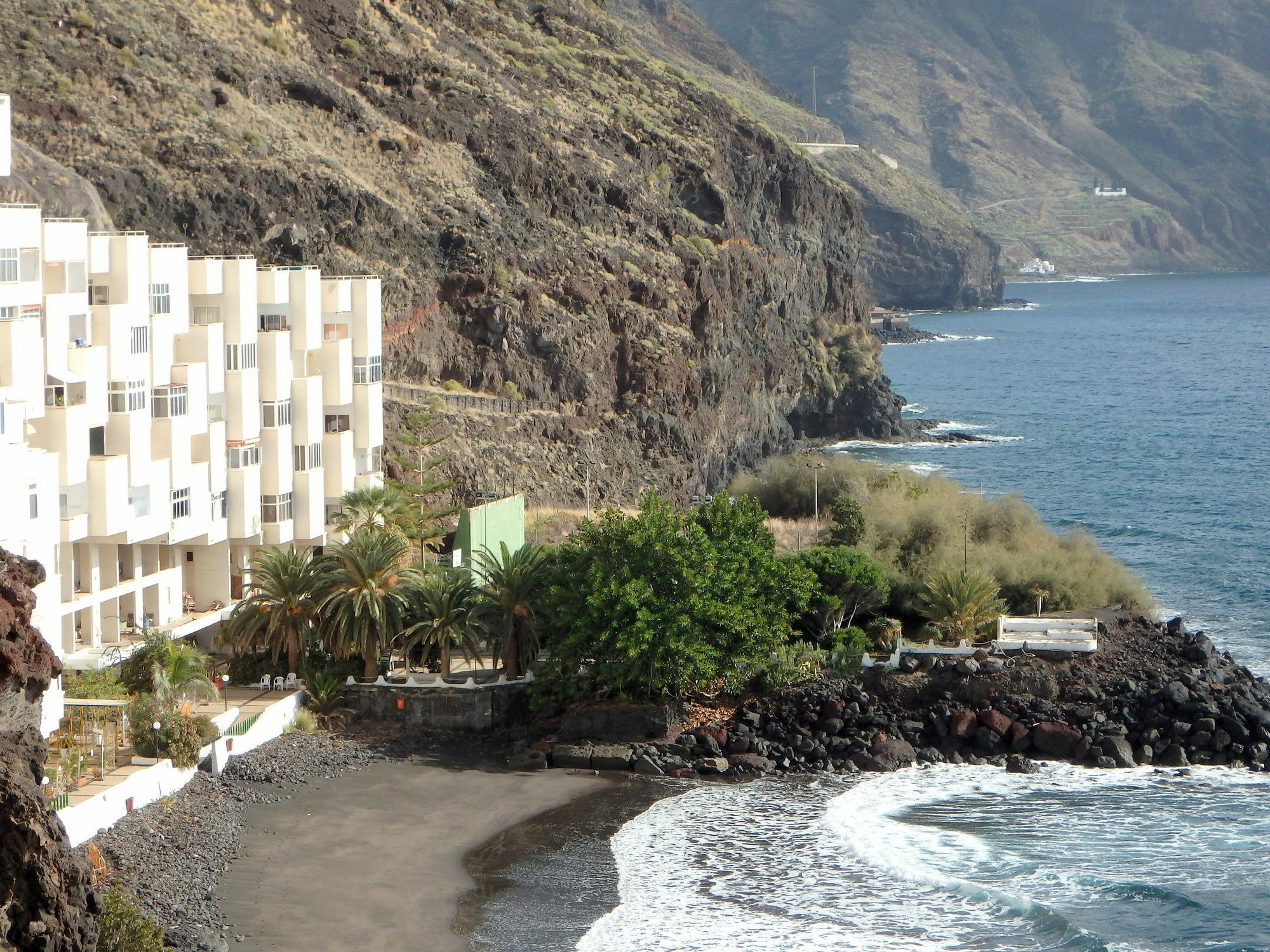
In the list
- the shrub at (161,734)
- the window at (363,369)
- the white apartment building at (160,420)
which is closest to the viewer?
the shrub at (161,734)

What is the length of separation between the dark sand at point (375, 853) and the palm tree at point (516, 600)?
470 centimetres

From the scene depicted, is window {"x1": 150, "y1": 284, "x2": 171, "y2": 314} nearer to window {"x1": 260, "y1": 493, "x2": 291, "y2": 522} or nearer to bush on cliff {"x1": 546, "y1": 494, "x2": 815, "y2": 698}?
window {"x1": 260, "y1": 493, "x2": 291, "y2": 522}

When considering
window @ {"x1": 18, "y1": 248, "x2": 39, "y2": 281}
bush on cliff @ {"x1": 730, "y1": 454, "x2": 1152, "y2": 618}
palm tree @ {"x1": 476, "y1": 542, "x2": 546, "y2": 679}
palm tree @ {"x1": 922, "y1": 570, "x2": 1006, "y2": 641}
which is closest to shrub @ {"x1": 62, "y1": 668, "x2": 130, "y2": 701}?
palm tree @ {"x1": 476, "y1": 542, "x2": 546, "y2": 679}

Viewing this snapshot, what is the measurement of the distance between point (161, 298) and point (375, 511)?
972 cm

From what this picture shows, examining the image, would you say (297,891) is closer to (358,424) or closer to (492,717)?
(492,717)

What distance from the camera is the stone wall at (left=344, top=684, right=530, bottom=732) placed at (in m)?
52.2

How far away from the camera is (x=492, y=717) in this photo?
52375 mm

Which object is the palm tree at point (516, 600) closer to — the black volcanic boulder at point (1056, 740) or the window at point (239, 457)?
the window at point (239, 457)

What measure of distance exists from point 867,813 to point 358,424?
84.1 ft

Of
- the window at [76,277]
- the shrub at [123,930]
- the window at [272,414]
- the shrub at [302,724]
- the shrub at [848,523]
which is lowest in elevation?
the shrub at [123,930]

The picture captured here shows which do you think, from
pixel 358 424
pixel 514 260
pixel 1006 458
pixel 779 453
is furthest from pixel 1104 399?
pixel 358 424

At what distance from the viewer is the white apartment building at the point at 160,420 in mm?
48812

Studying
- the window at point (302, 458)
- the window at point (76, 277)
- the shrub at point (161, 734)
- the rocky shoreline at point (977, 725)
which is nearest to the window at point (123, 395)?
the window at point (76, 277)

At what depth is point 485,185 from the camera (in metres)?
107
